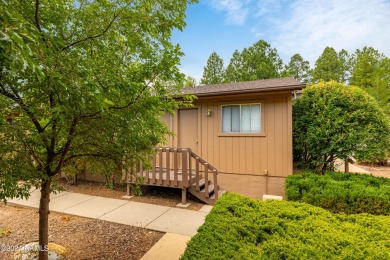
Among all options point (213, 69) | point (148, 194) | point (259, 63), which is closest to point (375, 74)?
point (259, 63)

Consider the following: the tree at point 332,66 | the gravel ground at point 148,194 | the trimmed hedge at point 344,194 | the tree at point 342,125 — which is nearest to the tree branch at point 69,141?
the gravel ground at point 148,194

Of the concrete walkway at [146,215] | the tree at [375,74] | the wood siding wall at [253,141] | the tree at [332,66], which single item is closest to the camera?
the concrete walkway at [146,215]

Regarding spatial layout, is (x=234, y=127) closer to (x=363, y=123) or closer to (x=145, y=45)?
(x=363, y=123)

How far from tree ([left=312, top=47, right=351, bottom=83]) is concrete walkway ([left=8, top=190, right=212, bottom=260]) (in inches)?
1128

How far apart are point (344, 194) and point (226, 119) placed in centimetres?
389

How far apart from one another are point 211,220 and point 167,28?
2.27 m

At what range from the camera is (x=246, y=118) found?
6.74 m

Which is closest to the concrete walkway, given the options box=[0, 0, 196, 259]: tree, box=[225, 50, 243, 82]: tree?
box=[0, 0, 196, 259]: tree

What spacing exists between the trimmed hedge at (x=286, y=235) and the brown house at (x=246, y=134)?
3623 mm

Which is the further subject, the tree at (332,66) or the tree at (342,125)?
the tree at (332,66)

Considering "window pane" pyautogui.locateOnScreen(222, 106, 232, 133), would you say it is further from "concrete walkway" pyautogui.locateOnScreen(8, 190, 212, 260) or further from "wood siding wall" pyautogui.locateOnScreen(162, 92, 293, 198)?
"concrete walkway" pyautogui.locateOnScreen(8, 190, 212, 260)

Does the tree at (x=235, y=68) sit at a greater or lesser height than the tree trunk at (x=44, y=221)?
greater

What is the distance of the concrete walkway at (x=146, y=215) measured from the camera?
332cm

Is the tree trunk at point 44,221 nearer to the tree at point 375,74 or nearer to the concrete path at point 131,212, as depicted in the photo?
the concrete path at point 131,212
